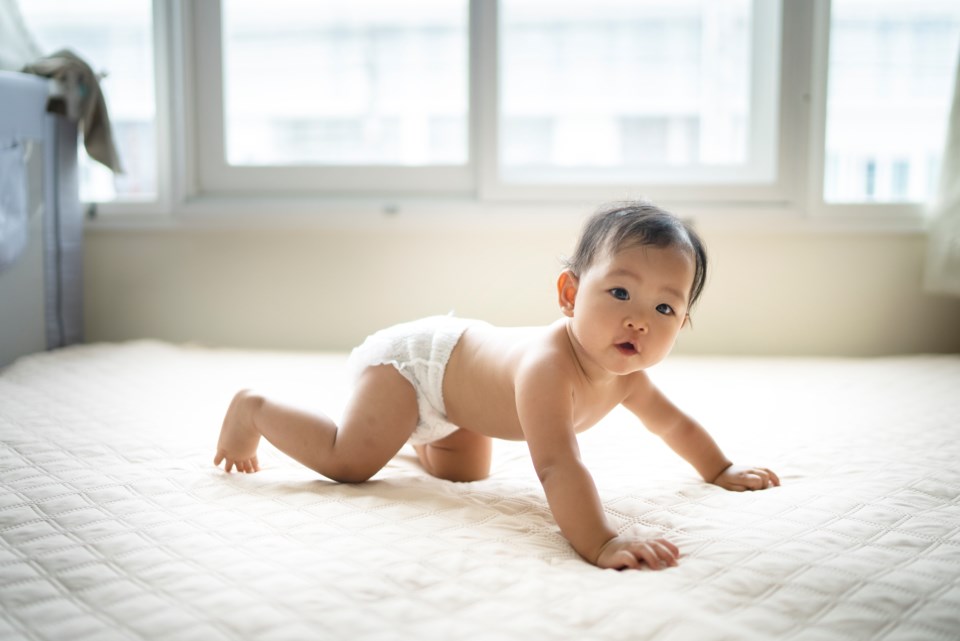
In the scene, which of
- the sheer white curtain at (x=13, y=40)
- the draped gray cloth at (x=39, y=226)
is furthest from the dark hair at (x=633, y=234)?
the sheer white curtain at (x=13, y=40)

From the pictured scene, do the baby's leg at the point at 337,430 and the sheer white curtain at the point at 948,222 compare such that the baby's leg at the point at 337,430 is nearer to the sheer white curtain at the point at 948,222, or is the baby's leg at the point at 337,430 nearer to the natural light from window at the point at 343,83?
the natural light from window at the point at 343,83

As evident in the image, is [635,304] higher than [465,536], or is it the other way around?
[635,304]

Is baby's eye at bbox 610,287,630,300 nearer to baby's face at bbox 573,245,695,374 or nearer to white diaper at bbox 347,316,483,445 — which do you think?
baby's face at bbox 573,245,695,374

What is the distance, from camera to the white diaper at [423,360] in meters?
1.25

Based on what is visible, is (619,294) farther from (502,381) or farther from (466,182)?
(466,182)

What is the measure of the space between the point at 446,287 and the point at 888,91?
51.9 inches

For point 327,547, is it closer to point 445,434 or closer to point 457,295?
point 445,434

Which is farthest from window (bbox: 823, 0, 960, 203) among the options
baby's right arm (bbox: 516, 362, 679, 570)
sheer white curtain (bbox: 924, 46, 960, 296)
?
baby's right arm (bbox: 516, 362, 679, 570)

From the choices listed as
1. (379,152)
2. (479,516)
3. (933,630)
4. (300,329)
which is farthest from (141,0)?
(933,630)

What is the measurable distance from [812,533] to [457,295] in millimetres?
1465

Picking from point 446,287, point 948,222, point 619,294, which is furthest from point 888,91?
point 619,294

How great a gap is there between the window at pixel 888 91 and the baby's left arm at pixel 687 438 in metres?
1.31

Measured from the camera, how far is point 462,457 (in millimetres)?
1275

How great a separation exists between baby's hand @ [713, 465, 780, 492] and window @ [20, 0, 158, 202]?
74.4 inches
